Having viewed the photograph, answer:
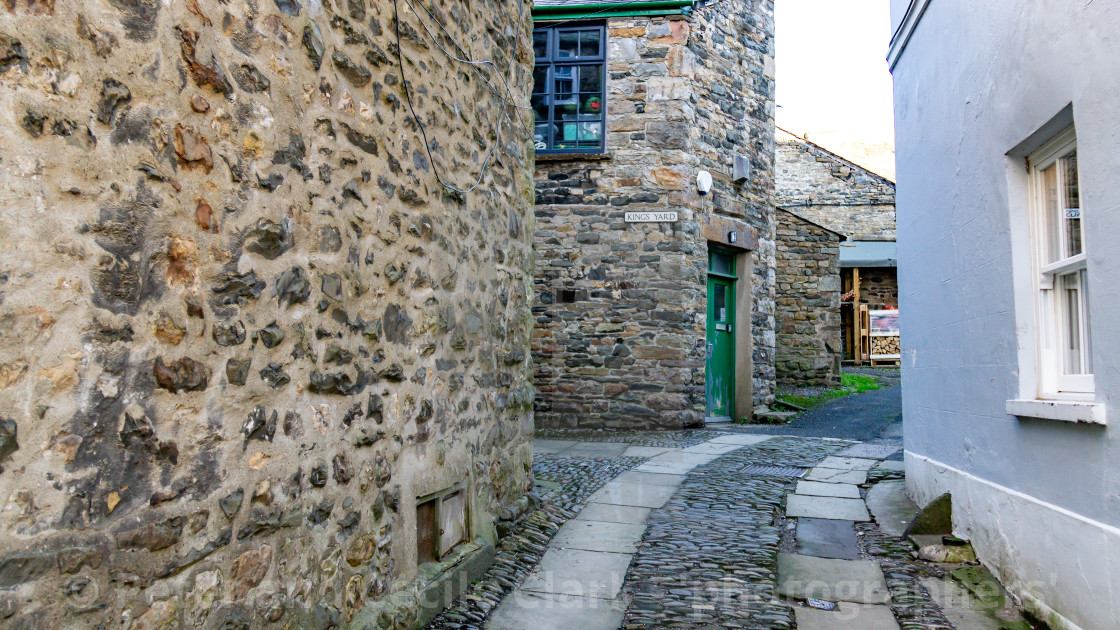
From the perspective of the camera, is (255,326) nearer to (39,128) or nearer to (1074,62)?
(39,128)

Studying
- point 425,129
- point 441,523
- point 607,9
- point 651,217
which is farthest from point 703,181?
point 441,523

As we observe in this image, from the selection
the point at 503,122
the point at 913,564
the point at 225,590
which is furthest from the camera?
the point at 503,122

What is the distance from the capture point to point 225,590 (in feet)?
7.36

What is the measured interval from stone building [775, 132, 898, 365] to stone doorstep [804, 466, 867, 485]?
16639 millimetres

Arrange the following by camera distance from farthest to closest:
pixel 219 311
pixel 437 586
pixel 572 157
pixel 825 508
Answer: pixel 572 157 < pixel 825 508 < pixel 437 586 < pixel 219 311

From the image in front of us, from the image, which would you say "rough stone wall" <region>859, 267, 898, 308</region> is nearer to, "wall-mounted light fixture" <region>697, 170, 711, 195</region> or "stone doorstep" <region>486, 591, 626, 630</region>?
"wall-mounted light fixture" <region>697, 170, 711, 195</region>

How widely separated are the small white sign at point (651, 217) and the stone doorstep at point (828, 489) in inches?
172

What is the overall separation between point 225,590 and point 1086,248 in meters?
3.50

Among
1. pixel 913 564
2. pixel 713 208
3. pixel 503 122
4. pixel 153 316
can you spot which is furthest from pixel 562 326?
pixel 153 316

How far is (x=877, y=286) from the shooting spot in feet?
75.3

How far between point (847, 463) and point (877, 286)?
17442 millimetres

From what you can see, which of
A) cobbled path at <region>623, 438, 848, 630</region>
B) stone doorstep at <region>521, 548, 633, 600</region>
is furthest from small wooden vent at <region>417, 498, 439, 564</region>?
cobbled path at <region>623, 438, 848, 630</region>

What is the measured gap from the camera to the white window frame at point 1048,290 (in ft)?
11.1

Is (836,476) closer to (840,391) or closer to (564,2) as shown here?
(564,2)
